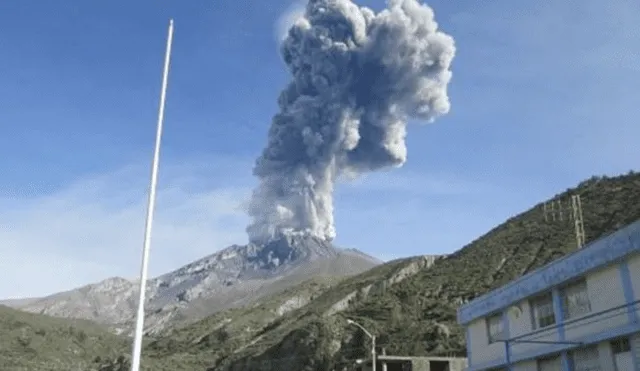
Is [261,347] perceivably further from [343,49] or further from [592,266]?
[592,266]

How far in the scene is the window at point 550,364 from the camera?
97.2 feet

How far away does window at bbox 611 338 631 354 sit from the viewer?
83.4 ft

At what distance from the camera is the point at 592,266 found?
1073 inches

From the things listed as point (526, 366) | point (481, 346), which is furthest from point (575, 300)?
point (481, 346)

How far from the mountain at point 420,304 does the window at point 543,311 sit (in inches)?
1925

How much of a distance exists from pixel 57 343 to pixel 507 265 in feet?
410

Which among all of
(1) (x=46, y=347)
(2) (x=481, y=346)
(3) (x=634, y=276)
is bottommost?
(2) (x=481, y=346)

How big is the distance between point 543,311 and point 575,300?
2599 millimetres

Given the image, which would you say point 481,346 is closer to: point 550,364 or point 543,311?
point 543,311

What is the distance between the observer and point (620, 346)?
84.7ft

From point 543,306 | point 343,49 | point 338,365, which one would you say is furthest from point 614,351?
point 343,49

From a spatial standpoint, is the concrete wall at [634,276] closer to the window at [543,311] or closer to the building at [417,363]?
the window at [543,311]

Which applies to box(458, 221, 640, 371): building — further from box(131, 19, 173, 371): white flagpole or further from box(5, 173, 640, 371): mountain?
box(5, 173, 640, 371): mountain

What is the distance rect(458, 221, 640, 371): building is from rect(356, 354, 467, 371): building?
1889 cm
